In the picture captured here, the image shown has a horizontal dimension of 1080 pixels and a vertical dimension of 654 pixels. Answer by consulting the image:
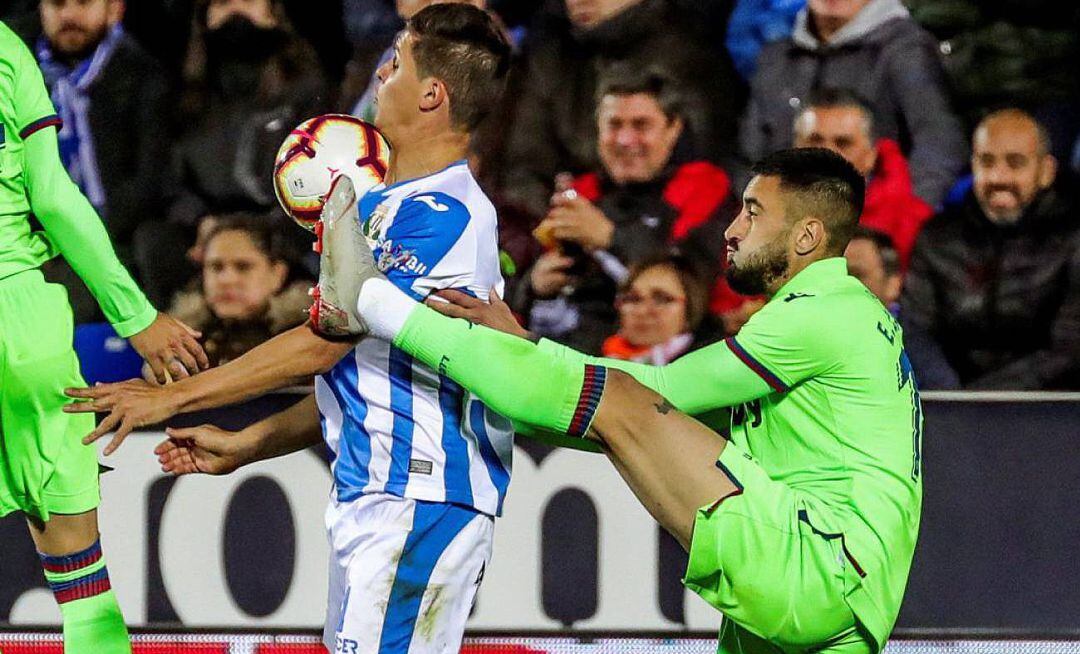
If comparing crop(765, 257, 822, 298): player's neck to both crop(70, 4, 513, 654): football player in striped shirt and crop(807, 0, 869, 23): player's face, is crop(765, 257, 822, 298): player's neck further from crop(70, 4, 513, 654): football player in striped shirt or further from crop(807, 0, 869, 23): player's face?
crop(807, 0, 869, 23): player's face

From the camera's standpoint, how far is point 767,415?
2975 millimetres

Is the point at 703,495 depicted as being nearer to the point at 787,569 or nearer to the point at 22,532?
the point at 787,569

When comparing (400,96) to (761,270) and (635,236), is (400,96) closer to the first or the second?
(761,270)

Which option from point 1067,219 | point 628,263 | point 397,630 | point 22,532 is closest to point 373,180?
point 397,630

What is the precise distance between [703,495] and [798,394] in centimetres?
33

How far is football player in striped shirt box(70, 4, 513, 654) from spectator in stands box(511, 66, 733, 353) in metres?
1.77

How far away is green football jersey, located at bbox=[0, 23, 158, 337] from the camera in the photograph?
3580 millimetres

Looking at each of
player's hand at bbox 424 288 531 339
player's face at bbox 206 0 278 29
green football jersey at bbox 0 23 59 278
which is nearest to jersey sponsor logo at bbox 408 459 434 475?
player's hand at bbox 424 288 531 339

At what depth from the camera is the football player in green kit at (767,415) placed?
8.76ft

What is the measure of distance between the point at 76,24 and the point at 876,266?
2714 millimetres

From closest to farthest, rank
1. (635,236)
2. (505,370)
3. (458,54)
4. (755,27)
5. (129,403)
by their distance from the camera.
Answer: (505,370) < (129,403) < (458,54) < (635,236) < (755,27)

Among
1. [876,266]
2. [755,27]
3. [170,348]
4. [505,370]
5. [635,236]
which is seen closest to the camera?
[505,370]

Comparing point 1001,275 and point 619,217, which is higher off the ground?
point 619,217

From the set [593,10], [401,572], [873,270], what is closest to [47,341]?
[401,572]
